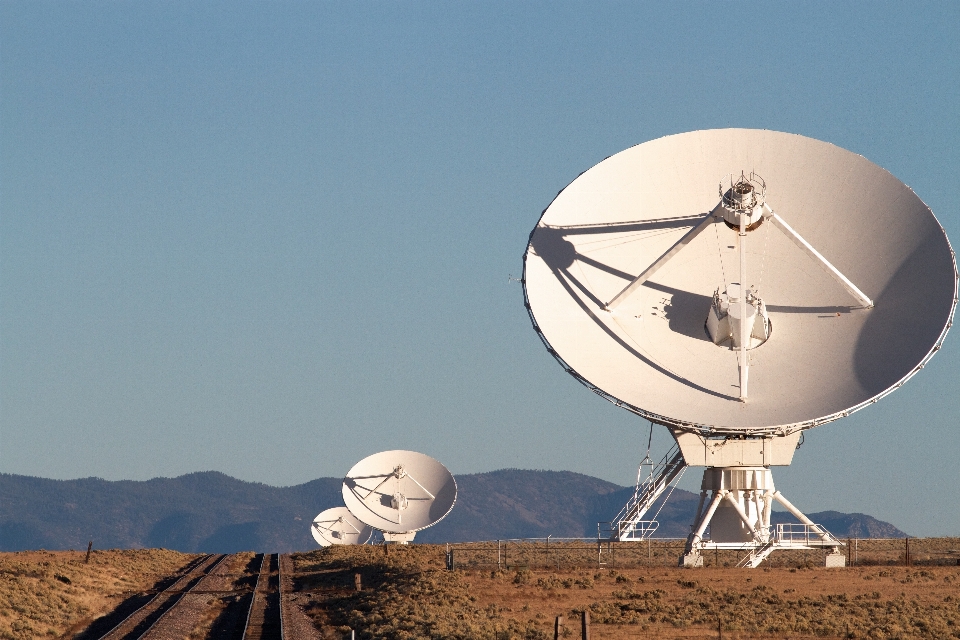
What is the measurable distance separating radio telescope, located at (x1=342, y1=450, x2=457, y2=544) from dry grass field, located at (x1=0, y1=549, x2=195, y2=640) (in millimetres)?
13190

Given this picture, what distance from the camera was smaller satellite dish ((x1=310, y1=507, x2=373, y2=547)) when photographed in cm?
9325

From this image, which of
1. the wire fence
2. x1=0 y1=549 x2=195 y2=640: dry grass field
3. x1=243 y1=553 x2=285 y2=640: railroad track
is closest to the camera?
x1=243 y1=553 x2=285 y2=640: railroad track

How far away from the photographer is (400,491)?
76.4 metres

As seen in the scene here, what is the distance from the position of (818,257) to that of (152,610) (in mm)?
20660

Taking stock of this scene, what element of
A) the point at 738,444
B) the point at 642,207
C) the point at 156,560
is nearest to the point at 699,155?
the point at 642,207

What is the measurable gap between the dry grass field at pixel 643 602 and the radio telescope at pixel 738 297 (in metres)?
2.39

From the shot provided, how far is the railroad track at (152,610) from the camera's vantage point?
3406cm

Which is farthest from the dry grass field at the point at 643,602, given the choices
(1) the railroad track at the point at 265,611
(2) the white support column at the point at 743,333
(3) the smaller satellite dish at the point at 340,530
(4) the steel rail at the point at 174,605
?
(3) the smaller satellite dish at the point at 340,530

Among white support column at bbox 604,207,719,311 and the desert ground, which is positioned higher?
white support column at bbox 604,207,719,311

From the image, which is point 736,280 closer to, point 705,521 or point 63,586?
point 705,521

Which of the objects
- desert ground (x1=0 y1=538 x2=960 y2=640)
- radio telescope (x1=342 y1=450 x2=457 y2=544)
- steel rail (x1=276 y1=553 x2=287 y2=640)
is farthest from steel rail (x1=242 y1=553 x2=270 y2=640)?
radio telescope (x1=342 y1=450 x2=457 y2=544)

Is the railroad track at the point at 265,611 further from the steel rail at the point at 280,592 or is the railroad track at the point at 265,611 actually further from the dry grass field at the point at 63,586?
the dry grass field at the point at 63,586

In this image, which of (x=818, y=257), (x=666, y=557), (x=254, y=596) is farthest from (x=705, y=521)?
(x=254, y=596)

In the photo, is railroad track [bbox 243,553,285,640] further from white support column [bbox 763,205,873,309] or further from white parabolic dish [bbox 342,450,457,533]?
white parabolic dish [bbox 342,450,457,533]
